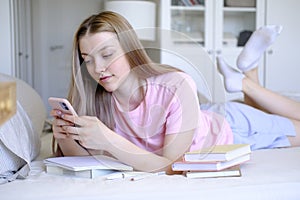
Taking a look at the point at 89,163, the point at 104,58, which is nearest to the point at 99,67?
the point at 104,58

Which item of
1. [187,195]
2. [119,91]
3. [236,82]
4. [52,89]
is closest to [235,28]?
[236,82]

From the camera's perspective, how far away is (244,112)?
5.24 feet

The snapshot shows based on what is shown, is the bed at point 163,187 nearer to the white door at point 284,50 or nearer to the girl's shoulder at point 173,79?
the girl's shoulder at point 173,79

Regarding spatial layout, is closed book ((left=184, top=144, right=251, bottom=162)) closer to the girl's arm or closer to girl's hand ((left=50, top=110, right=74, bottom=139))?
the girl's arm

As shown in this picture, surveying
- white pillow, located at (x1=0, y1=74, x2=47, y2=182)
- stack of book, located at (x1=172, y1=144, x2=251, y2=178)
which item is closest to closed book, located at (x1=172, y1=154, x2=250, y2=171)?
stack of book, located at (x1=172, y1=144, x2=251, y2=178)

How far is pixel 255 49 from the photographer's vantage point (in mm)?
1875

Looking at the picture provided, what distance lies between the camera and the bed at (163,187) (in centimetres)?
90

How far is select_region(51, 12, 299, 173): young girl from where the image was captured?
1072mm

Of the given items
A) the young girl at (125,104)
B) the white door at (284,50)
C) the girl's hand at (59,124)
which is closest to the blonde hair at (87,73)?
the young girl at (125,104)

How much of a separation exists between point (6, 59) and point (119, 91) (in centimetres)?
87

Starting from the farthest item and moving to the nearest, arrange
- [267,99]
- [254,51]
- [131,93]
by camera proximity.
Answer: [254,51]
[267,99]
[131,93]

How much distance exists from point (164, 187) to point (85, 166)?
0.22 meters

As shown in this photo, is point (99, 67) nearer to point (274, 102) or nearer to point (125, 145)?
point (125, 145)

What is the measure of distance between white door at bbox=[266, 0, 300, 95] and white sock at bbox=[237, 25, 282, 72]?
1243 millimetres
